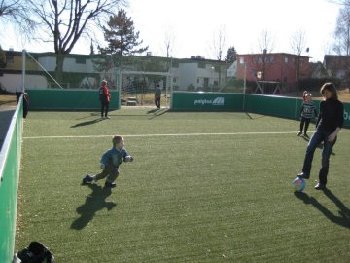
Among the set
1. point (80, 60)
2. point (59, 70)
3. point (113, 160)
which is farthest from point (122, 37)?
point (113, 160)

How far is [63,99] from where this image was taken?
26109 mm

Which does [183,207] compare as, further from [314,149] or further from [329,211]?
[314,149]

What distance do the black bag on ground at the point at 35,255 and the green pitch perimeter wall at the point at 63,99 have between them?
71.4 ft

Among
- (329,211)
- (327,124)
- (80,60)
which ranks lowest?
(329,211)

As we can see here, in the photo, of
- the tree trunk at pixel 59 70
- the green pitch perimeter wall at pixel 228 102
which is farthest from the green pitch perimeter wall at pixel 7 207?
the tree trunk at pixel 59 70

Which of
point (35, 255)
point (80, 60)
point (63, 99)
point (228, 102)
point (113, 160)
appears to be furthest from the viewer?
point (80, 60)

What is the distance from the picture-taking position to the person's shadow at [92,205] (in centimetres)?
598

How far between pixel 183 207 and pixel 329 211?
84.1 inches

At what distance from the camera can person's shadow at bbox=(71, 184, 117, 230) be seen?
19.6 ft

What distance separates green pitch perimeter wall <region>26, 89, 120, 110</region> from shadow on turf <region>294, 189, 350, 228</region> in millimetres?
20007

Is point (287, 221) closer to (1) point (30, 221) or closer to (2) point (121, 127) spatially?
(1) point (30, 221)

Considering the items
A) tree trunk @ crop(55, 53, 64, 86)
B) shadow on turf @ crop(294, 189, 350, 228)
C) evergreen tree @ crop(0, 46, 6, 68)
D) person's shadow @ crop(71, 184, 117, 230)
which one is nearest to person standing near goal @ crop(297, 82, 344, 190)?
shadow on turf @ crop(294, 189, 350, 228)

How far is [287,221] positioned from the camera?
6348 millimetres

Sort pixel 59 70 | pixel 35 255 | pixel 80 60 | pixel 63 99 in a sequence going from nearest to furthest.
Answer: pixel 35 255 < pixel 63 99 < pixel 59 70 < pixel 80 60
